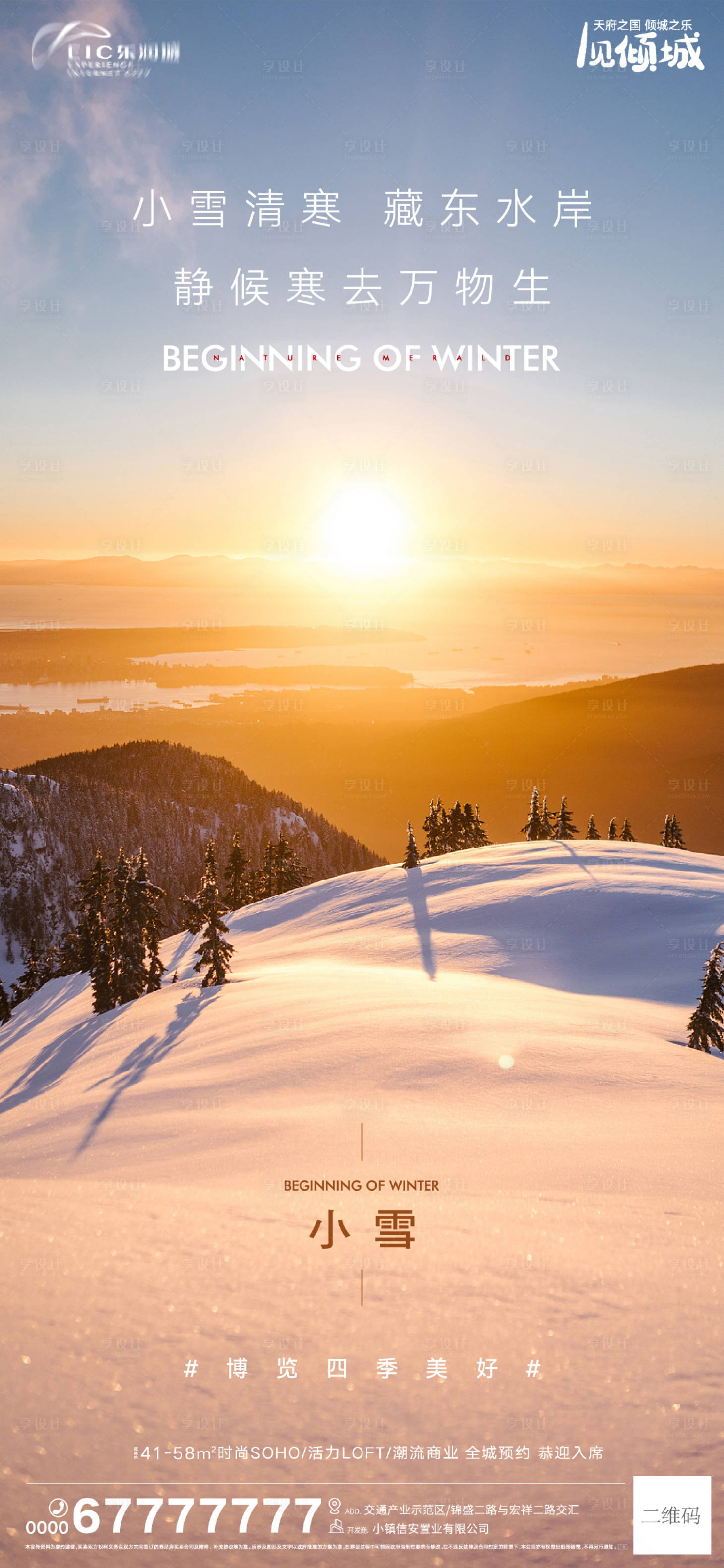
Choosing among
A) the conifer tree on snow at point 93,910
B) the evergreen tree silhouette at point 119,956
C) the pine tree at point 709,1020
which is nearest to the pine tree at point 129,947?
the evergreen tree silhouette at point 119,956

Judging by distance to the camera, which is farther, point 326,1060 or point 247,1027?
point 247,1027

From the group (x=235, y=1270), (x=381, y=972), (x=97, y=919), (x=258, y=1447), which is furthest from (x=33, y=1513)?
(x=97, y=919)

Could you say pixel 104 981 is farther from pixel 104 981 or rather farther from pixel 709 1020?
pixel 709 1020

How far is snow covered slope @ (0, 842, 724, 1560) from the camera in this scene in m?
5.56

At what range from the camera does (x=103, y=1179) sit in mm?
10695

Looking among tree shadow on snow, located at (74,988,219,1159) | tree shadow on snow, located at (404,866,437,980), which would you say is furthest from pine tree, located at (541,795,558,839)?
tree shadow on snow, located at (74,988,219,1159)

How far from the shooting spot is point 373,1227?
816 cm

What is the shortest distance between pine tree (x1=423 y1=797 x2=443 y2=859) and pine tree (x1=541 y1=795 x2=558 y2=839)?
982cm

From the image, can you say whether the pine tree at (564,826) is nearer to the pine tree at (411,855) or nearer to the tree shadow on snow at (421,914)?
the pine tree at (411,855)

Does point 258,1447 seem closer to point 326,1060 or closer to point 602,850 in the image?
point 326,1060

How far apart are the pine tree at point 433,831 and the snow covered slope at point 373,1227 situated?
149ft

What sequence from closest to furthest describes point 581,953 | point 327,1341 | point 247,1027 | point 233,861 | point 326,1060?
1. point 327,1341
2. point 326,1060
3. point 247,1027
4. point 581,953
5. point 233,861

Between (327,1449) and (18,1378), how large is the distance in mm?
2590

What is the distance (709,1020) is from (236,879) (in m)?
57.4
